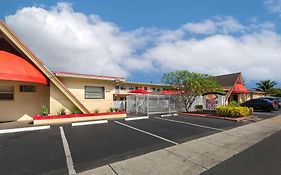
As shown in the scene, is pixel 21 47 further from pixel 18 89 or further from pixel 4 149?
pixel 4 149

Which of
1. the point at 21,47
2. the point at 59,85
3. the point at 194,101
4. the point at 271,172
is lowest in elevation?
the point at 271,172

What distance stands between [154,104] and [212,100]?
5940mm

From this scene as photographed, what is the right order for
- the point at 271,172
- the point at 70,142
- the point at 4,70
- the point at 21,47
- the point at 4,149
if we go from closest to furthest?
the point at 271,172
the point at 4,149
the point at 70,142
the point at 4,70
the point at 21,47

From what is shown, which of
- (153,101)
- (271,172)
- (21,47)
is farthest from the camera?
(153,101)

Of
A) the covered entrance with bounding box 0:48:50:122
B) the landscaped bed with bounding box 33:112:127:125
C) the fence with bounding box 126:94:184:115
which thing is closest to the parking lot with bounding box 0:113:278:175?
the landscaped bed with bounding box 33:112:127:125

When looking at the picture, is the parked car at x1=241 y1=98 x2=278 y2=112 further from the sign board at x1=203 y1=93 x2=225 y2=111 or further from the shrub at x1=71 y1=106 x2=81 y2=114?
the shrub at x1=71 y1=106 x2=81 y2=114

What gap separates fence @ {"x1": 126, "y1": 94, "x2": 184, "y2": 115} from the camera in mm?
18312

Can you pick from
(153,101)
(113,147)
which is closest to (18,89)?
(113,147)

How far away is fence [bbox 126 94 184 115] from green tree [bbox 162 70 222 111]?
1046 mm

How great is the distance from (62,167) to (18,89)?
34.0 ft

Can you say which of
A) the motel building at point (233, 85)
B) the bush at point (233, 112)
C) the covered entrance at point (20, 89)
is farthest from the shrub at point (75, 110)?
the motel building at point (233, 85)

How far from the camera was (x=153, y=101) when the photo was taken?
61.3 feet

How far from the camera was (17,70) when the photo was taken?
37.5ft

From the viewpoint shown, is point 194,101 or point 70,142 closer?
point 70,142
